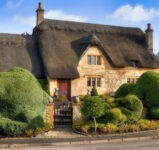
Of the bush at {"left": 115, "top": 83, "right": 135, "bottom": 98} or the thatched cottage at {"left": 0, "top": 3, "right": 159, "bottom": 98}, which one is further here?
the thatched cottage at {"left": 0, "top": 3, "right": 159, "bottom": 98}

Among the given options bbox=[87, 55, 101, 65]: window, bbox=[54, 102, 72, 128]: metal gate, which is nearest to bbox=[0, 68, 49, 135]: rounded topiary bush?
bbox=[54, 102, 72, 128]: metal gate

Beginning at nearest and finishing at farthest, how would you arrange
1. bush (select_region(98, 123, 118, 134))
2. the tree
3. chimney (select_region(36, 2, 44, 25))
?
bush (select_region(98, 123, 118, 134)), the tree, chimney (select_region(36, 2, 44, 25))

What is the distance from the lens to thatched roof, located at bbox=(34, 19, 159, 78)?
23.3 meters

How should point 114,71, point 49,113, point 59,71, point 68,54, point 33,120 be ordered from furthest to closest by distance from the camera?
point 114,71 → point 68,54 → point 59,71 → point 49,113 → point 33,120

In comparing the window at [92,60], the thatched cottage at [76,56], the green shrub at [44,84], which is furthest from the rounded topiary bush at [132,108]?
the window at [92,60]

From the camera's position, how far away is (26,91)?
12.3 metres

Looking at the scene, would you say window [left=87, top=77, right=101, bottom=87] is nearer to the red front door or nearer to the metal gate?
the red front door

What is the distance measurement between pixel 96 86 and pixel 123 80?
11.1 feet

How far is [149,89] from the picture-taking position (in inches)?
611

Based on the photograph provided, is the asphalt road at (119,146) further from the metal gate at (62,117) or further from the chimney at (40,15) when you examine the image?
the chimney at (40,15)

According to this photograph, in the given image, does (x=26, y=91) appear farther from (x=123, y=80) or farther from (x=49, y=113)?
(x=123, y=80)

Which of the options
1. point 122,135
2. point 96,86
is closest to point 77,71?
point 96,86

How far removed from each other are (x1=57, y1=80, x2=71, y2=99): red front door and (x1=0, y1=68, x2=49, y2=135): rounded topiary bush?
1067 centimetres

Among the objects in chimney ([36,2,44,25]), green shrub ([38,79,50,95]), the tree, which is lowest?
the tree
